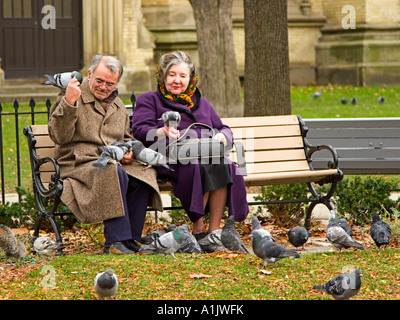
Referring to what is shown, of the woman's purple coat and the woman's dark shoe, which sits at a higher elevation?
the woman's purple coat

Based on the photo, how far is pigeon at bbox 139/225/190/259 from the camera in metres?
5.34

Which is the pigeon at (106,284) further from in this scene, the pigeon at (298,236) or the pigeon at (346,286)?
the pigeon at (298,236)

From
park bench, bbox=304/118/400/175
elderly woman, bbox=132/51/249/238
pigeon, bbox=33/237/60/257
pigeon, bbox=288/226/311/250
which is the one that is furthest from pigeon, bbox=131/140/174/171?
park bench, bbox=304/118/400/175

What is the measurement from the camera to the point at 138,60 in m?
18.7

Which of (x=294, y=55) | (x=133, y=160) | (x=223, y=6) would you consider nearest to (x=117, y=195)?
(x=133, y=160)

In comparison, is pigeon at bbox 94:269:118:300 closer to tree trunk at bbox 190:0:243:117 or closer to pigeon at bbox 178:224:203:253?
pigeon at bbox 178:224:203:253

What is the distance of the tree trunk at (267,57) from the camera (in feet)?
28.1

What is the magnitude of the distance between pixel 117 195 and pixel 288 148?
6.39 feet

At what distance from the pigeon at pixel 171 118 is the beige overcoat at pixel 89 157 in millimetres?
332

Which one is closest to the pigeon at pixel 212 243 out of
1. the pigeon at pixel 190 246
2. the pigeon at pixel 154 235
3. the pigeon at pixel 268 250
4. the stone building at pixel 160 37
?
the pigeon at pixel 190 246

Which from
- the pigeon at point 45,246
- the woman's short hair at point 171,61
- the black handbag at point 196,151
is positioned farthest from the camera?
the woman's short hair at point 171,61

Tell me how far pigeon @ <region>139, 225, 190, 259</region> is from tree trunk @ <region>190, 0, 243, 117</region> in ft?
26.7

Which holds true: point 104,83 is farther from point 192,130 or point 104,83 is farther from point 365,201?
point 365,201

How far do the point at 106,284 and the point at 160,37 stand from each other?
50.9 feet
